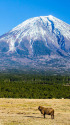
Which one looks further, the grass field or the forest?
the forest

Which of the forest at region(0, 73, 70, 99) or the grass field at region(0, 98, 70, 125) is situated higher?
the forest at region(0, 73, 70, 99)

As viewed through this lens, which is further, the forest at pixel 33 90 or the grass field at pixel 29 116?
the forest at pixel 33 90

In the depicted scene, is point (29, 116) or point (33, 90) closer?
point (29, 116)

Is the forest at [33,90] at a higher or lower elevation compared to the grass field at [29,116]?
higher

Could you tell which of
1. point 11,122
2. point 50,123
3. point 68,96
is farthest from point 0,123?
point 68,96

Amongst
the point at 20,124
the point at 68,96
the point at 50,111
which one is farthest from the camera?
the point at 68,96

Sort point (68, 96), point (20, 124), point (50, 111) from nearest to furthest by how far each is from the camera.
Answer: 1. point (20, 124)
2. point (50, 111)
3. point (68, 96)

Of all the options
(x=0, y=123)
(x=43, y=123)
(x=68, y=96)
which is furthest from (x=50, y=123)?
(x=68, y=96)

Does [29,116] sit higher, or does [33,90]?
[33,90]

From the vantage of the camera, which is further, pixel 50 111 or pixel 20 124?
pixel 50 111

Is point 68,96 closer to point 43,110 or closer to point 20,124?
point 43,110
